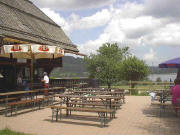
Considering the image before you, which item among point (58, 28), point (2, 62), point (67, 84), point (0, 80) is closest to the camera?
point (2, 62)

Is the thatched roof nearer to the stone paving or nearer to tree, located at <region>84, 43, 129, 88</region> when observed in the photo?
tree, located at <region>84, 43, 129, 88</region>

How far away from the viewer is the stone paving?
238 inches

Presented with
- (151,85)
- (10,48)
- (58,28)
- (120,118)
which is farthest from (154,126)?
(58,28)

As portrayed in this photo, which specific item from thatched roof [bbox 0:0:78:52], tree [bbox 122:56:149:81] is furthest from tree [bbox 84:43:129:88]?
thatched roof [bbox 0:0:78:52]

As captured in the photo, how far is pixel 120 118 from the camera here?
25.9 feet

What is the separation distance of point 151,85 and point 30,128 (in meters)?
13.6

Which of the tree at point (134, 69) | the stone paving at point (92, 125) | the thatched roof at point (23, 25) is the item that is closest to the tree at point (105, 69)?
the tree at point (134, 69)

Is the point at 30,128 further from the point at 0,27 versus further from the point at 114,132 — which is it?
the point at 0,27

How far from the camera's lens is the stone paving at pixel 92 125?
6.04 metres

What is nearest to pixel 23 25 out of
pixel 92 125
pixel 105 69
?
pixel 105 69

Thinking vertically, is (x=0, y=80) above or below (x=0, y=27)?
below

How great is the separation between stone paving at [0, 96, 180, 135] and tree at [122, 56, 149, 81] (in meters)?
9.93

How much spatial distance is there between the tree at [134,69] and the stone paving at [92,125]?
9.93m

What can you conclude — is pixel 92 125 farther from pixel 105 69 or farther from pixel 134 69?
pixel 105 69
